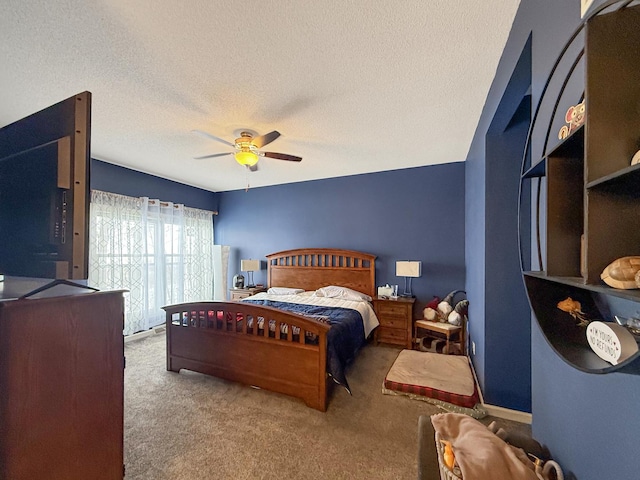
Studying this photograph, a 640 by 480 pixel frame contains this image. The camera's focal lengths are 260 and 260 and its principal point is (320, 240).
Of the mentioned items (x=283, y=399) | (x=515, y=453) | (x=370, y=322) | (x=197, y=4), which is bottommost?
(x=283, y=399)

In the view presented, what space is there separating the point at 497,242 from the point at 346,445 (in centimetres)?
191

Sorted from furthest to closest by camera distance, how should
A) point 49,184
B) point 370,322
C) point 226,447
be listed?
point 370,322 → point 226,447 → point 49,184

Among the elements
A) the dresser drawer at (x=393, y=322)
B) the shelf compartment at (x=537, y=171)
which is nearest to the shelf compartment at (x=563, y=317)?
the shelf compartment at (x=537, y=171)

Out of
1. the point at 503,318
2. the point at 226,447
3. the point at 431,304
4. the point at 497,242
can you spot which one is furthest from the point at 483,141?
the point at 226,447

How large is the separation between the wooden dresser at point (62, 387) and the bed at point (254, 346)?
4.13 feet

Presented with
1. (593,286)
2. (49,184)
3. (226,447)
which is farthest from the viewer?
(226,447)

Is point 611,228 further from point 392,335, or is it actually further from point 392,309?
point 392,335

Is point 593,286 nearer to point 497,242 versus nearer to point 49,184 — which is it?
point 49,184

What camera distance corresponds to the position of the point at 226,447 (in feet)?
5.87

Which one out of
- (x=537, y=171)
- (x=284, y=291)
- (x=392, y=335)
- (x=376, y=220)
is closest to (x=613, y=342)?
(x=537, y=171)

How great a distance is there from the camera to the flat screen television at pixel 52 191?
3.06 ft

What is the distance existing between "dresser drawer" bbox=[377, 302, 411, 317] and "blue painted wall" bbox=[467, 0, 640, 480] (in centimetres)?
257

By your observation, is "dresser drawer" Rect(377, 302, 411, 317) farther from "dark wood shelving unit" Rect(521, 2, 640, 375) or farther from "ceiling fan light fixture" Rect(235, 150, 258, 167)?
"dark wood shelving unit" Rect(521, 2, 640, 375)

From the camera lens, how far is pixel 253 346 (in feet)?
8.13
